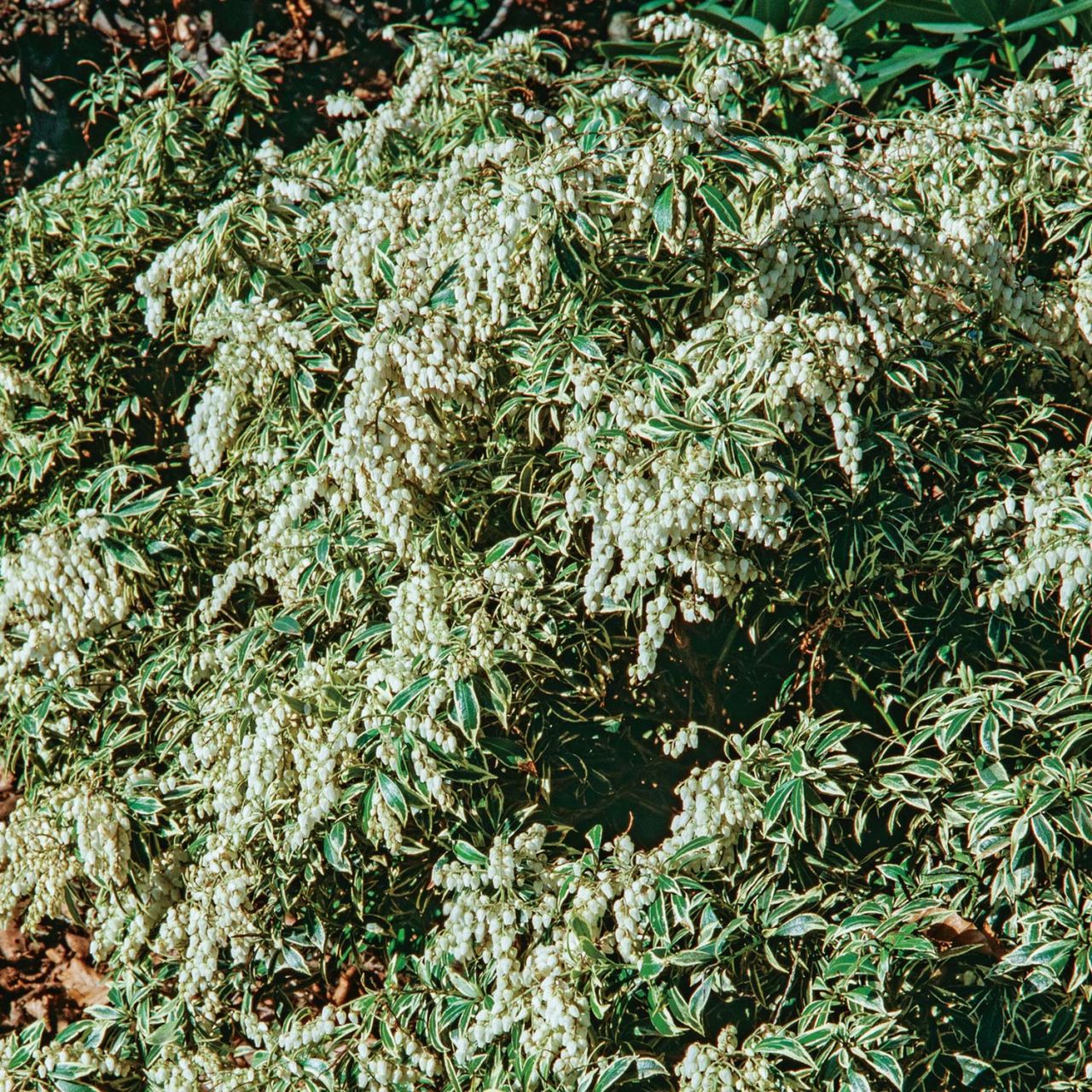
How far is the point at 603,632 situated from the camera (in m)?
2.45

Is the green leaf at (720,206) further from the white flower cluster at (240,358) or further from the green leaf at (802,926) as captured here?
the green leaf at (802,926)

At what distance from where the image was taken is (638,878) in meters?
2.20

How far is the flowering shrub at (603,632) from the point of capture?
2141 millimetres

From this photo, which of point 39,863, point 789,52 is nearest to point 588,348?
point 789,52

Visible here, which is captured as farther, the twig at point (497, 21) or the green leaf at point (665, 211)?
the twig at point (497, 21)

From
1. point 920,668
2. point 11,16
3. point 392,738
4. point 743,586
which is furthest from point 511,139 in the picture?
point 11,16

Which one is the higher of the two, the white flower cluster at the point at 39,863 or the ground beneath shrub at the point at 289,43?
the ground beneath shrub at the point at 289,43

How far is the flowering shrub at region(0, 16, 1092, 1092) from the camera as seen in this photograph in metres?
2.14

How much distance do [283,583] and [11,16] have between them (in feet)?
13.1

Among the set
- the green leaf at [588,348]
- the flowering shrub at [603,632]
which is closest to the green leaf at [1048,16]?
the flowering shrub at [603,632]

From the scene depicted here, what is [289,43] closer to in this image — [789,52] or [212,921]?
[789,52]

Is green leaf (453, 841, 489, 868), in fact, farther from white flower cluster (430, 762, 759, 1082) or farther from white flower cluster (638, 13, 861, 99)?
white flower cluster (638, 13, 861, 99)

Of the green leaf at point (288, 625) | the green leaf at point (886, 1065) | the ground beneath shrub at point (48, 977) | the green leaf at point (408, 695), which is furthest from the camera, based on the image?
the ground beneath shrub at point (48, 977)

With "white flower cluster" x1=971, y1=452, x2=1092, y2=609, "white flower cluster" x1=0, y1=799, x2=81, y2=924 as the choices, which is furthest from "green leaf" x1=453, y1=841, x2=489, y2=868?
"white flower cluster" x1=971, y1=452, x2=1092, y2=609
